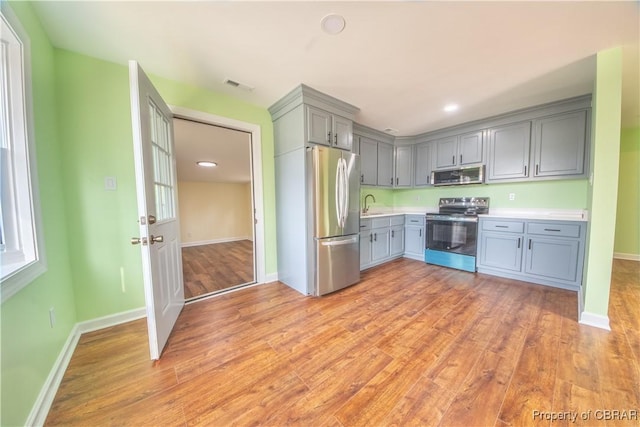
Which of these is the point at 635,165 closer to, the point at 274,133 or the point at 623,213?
the point at 623,213

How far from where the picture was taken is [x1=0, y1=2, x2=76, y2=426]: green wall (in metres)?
1.02

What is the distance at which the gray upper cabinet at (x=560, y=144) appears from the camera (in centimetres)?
274

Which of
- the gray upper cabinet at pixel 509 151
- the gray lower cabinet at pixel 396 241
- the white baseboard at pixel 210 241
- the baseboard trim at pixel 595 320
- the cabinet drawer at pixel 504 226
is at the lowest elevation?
the white baseboard at pixel 210 241

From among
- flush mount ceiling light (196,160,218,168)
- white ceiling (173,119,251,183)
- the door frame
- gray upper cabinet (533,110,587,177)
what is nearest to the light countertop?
gray upper cabinet (533,110,587,177)

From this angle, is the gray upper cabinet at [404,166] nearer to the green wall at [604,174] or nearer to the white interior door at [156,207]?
the green wall at [604,174]

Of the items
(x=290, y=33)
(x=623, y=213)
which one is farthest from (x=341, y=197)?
(x=623, y=213)

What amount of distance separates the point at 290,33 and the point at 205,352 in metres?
2.49

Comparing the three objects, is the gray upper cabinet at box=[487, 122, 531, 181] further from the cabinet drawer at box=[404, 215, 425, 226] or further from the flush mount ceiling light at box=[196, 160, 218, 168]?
the flush mount ceiling light at box=[196, 160, 218, 168]

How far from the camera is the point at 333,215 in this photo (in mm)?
2646

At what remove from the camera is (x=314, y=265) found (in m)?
2.60

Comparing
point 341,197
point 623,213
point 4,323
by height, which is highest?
point 341,197

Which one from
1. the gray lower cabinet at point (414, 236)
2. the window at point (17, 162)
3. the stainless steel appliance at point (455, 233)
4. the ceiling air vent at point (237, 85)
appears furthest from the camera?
the gray lower cabinet at point (414, 236)

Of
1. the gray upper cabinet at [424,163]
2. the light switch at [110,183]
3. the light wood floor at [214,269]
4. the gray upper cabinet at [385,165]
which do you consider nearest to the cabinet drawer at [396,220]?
the gray upper cabinet at [385,165]

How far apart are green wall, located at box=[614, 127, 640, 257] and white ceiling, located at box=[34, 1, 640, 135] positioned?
2.12 meters
